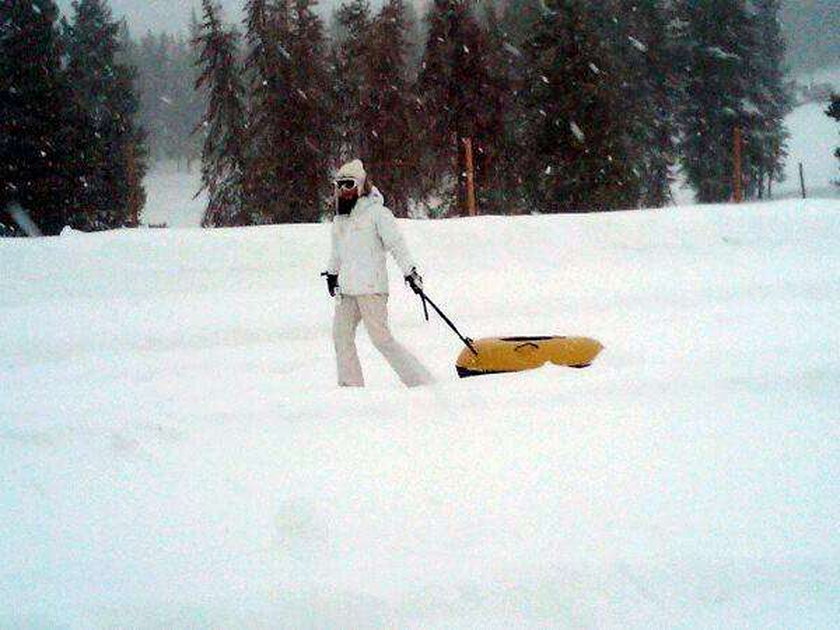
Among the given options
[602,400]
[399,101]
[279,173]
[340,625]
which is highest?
[399,101]

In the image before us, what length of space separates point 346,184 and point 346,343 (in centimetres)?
130

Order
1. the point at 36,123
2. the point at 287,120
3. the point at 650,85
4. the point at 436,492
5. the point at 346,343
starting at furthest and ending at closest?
the point at 650,85 → the point at 287,120 → the point at 36,123 → the point at 346,343 → the point at 436,492

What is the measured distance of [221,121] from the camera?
3428 cm

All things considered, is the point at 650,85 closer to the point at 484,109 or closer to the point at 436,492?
the point at 484,109

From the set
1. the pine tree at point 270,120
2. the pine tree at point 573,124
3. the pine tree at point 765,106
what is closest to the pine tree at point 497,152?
the pine tree at point 573,124

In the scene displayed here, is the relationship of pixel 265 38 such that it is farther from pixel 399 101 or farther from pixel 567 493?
pixel 567 493

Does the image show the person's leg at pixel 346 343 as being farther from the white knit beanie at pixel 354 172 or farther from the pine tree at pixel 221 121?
the pine tree at pixel 221 121

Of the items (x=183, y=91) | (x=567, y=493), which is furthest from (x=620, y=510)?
(x=183, y=91)

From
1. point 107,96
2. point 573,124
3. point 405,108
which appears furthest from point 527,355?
point 107,96

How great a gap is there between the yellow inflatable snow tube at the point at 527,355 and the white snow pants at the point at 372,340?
39cm

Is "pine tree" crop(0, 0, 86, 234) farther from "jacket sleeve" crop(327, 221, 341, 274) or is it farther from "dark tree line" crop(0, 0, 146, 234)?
"jacket sleeve" crop(327, 221, 341, 274)

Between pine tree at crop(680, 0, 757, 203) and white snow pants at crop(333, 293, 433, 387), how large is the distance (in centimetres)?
3719

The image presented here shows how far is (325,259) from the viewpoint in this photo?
37.5ft

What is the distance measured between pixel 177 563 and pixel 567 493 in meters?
1.76
